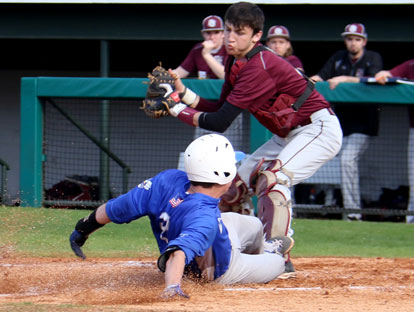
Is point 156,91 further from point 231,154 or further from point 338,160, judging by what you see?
point 338,160

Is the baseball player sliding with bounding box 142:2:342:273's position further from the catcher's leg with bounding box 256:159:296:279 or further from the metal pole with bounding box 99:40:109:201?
the metal pole with bounding box 99:40:109:201

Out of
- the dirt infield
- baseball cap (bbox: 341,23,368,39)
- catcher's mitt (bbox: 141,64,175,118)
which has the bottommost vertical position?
the dirt infield

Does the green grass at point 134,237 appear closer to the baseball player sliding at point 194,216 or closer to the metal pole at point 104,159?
the metal pole at point 104,159

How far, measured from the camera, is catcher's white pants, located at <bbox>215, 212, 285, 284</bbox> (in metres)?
4.37

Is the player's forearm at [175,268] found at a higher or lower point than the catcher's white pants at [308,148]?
lower

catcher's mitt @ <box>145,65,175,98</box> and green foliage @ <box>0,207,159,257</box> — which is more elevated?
catcher's mitt @ <box>145,65,175,98</box>

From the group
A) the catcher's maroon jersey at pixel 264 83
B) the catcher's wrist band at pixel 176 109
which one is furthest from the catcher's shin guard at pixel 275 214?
the catcher's wrist band at pixel 176 109

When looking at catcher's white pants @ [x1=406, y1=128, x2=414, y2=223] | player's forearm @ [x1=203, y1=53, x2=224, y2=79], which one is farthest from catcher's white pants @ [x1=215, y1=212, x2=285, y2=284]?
catcher's white pants @ [x1=406, y1=128, x2=414, y2=223]

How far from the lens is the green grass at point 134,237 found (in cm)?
624

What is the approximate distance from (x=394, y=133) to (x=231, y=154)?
6444 millimetres

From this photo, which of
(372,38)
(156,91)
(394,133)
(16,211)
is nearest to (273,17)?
(372,38)

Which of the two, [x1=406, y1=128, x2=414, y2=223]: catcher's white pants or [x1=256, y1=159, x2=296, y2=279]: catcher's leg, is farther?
[x1=406, y1=128, x2=414, y2=223]: catcher's white pants

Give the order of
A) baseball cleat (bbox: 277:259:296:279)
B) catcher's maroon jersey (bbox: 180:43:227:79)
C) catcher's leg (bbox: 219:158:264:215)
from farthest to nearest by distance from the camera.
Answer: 1. catcher's maroon jersey (bbox: 180:43:227:79)
2. catcher's leg (bbox: 219:158:264:215)
3. baseball cleat (bbox: 277:259:296:279)

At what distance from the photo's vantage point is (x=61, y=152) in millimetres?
9961
